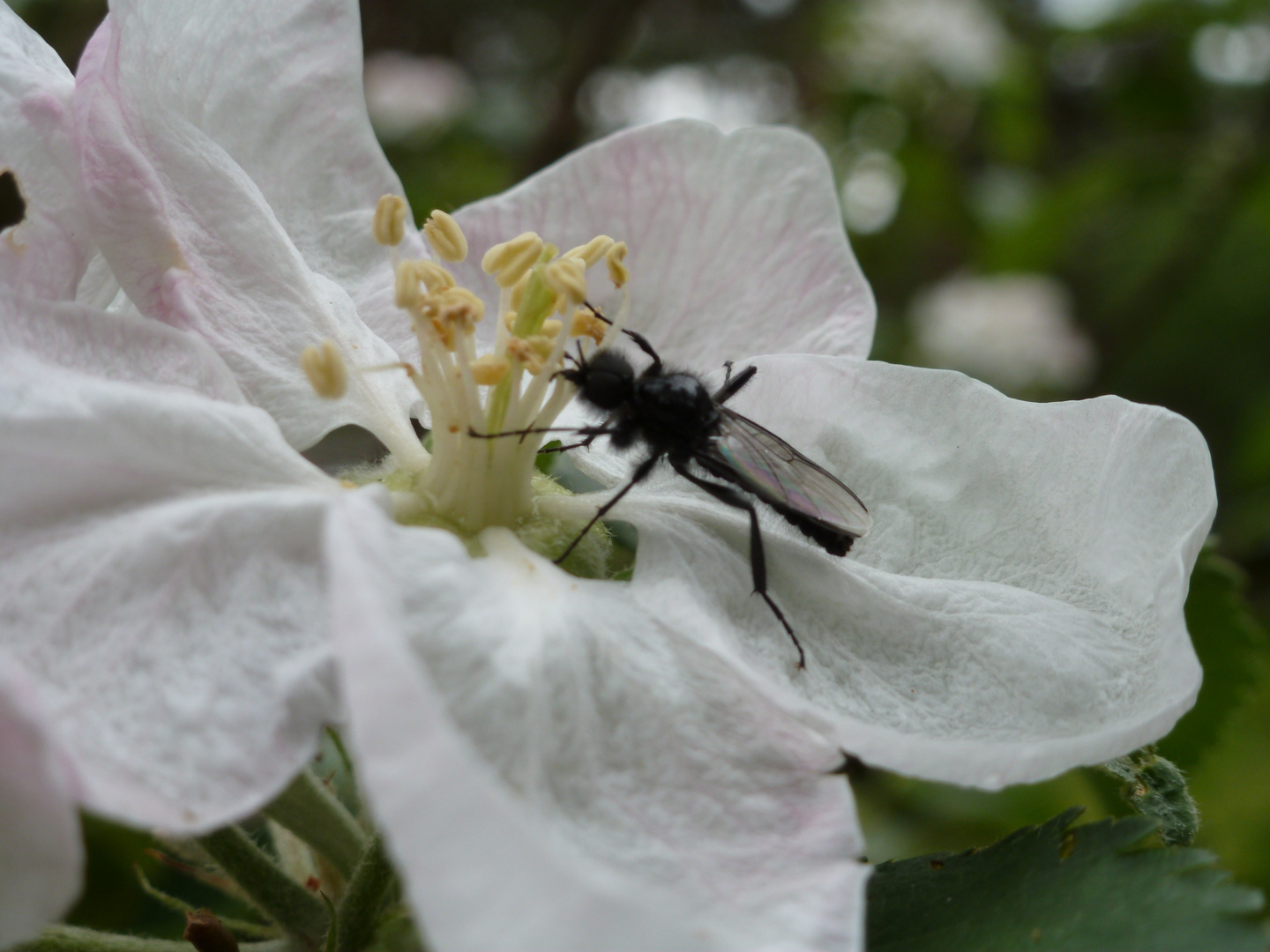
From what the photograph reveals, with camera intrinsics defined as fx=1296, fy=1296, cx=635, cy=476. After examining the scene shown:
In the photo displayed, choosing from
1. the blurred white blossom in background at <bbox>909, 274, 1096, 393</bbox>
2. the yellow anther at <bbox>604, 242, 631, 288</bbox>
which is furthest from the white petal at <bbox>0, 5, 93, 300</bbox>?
the blurred white blossom in background at <bbox>909, 274, 1096, 393</bbox>

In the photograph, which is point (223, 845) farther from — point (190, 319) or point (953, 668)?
point (953, 668)

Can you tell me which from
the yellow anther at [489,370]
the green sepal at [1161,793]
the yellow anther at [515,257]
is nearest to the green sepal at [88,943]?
the yellow anther at [489,370]

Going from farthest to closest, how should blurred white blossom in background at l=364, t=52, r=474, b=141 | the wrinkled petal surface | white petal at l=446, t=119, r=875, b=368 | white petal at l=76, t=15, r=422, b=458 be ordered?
blurred white blossom in background at l=364, t=52, r=474, b=141 < white petal at l=446, t=119, r=875, b=368 < white petal at l=76, t=15, r=422, b=458 < the wrinkled petal surface

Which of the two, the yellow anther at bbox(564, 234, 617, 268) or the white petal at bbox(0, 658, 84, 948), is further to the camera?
the yellow anther at bbox(564, 234, 617, 268)

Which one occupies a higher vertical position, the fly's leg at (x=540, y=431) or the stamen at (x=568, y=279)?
the stamen at (x=568, y=279)

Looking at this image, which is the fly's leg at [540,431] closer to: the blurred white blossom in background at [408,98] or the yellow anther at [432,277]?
the yellow anther at [432,277]

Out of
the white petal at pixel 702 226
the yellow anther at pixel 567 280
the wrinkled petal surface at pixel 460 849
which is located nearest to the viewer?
the wrinkled petal surface at pixel 460 849

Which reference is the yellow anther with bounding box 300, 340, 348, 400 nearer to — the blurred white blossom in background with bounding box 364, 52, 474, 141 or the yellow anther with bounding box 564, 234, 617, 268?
the yellow anther with bounding box 564, 234, 617, 268

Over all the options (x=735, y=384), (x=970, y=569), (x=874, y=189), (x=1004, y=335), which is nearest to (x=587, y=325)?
(x=735, y=384)
